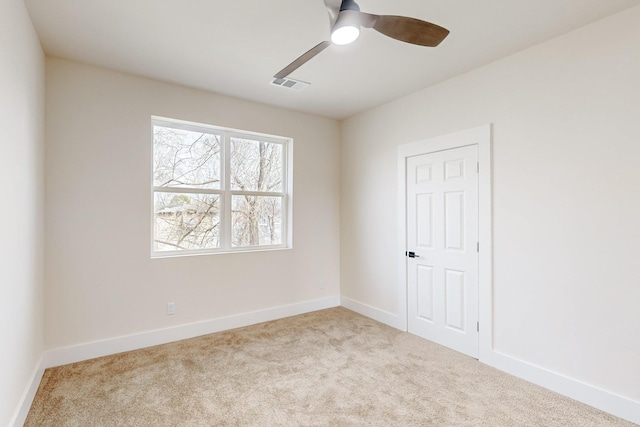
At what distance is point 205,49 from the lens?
102 inches

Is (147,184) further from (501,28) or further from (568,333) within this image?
(568,333)

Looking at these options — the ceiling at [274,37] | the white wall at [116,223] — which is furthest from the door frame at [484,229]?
the white wall at [116,223]

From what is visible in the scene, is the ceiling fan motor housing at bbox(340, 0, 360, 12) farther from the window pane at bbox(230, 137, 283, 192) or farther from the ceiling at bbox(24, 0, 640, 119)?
the window pane at bbox(230, 137, 283, 192)

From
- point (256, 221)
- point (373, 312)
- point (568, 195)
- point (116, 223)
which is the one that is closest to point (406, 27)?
point (568, 195)

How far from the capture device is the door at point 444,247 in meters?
2.97

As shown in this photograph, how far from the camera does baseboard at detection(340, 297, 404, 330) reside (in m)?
3.71

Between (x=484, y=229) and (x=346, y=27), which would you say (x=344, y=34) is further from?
(x=484, y=229)

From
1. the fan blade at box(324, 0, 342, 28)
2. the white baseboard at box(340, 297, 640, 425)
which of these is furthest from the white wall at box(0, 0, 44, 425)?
the white baseboard at box(340, 297, 640, 425)

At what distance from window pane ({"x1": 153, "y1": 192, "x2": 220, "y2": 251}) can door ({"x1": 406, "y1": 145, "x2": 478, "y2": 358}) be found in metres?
2.25

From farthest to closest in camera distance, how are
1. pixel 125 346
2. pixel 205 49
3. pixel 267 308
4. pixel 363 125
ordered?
1. pixel 363 125
2. pixel 267 308
3. pixel 125 346
4. pixel 205 49

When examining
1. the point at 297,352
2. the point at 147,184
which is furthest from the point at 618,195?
the point at 147,184

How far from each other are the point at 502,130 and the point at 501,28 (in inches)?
32.0

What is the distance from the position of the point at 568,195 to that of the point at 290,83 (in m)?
2.62

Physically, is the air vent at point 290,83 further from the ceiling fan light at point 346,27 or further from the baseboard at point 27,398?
the baseboard at point 27,398
